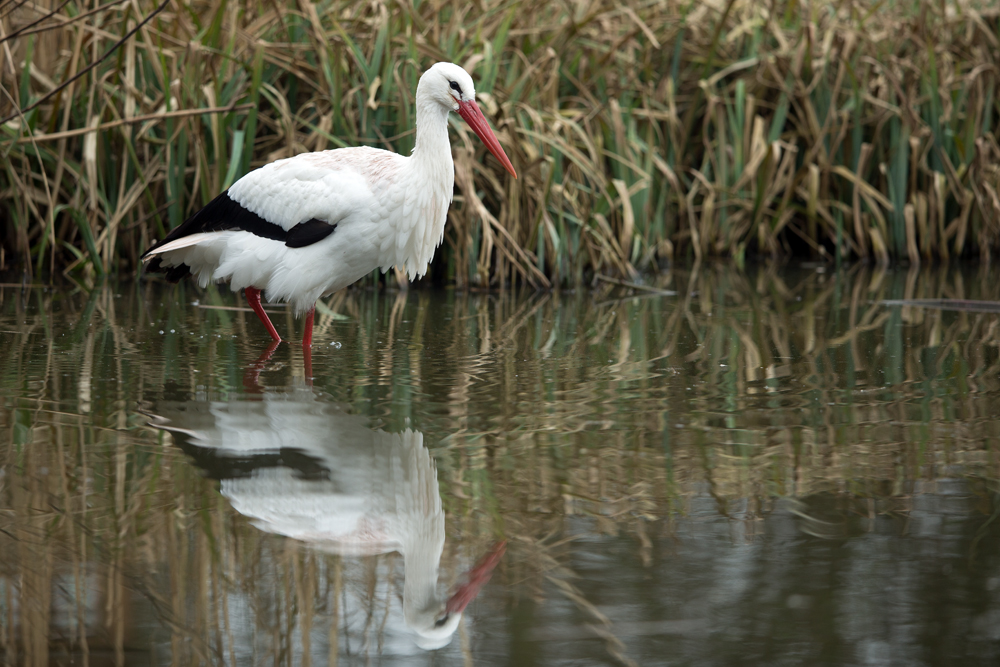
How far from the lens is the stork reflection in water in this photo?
253 centimetres

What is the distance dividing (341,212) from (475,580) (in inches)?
112

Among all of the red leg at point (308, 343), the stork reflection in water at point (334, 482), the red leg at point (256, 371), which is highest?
the red leg at point (308, 343)

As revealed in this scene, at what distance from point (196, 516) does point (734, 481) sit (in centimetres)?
147

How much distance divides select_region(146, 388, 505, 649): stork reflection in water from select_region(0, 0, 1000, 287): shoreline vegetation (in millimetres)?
2800

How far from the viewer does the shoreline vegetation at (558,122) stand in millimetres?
7328

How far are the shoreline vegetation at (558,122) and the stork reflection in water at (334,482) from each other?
2.80 meters

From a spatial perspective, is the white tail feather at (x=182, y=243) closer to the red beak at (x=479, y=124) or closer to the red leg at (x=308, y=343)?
the red leg at (x=308, y=343)


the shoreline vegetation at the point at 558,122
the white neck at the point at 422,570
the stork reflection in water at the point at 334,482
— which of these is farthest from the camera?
the shoreline vegetation at the point at 558,122

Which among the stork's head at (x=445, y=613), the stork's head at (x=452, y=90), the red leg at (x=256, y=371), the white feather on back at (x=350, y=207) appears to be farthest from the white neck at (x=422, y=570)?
the stork's head at (x=452, y=90)

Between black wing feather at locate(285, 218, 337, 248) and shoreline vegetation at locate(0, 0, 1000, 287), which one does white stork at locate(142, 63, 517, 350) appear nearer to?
black wing feather at locate(285, 218, 337, 248)

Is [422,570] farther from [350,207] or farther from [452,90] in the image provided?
[452,90]

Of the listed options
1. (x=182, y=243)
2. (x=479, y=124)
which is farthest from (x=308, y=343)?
(x=479, y=124)

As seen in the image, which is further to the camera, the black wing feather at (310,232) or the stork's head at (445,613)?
the black wing feather at (310,232)

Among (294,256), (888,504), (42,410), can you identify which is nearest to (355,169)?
(294,256)
